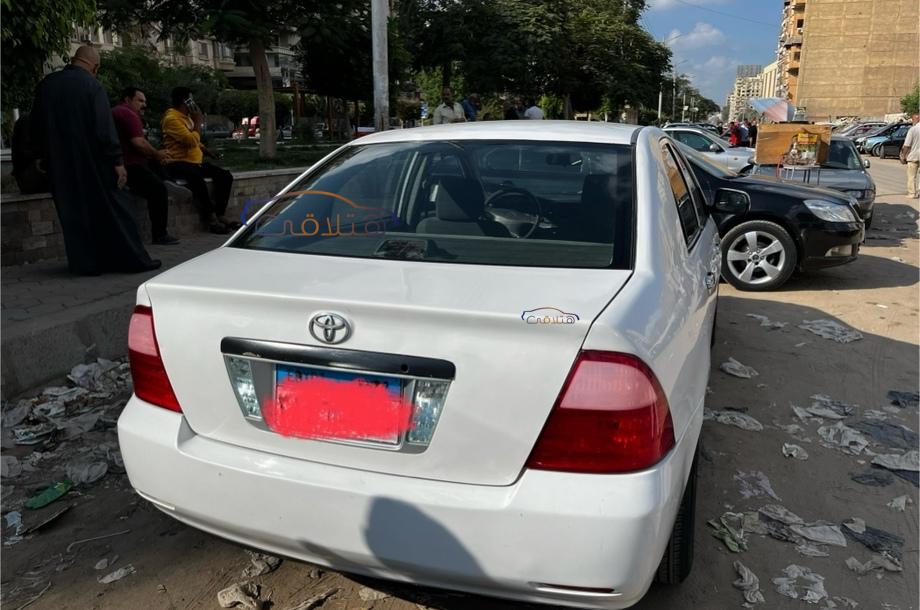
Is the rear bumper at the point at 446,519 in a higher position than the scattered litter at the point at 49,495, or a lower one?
higher

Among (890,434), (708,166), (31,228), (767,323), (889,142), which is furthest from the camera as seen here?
(889,142)

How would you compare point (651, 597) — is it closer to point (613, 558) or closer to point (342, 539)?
point (613, 558)

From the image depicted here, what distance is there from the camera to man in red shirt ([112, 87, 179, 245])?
6.88m

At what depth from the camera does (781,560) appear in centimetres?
282

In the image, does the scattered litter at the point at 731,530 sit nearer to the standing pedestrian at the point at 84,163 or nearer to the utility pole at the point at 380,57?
the standing pedestrian at the point at 84,163

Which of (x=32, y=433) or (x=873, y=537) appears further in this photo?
(x=32, y=433)

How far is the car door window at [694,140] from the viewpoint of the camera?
1553 cm

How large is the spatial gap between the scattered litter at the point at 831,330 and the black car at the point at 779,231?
1.07 metres

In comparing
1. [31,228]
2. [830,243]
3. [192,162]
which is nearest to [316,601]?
[31,228]

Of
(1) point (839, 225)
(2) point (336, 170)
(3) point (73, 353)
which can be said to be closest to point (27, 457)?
(3) point (73, 353)

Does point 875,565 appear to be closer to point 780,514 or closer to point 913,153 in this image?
point 780,514

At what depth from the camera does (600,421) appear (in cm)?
181

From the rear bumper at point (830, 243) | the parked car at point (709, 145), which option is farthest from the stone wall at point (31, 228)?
the parked car at point (709, 145)

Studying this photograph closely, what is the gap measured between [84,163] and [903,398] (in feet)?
20.0
